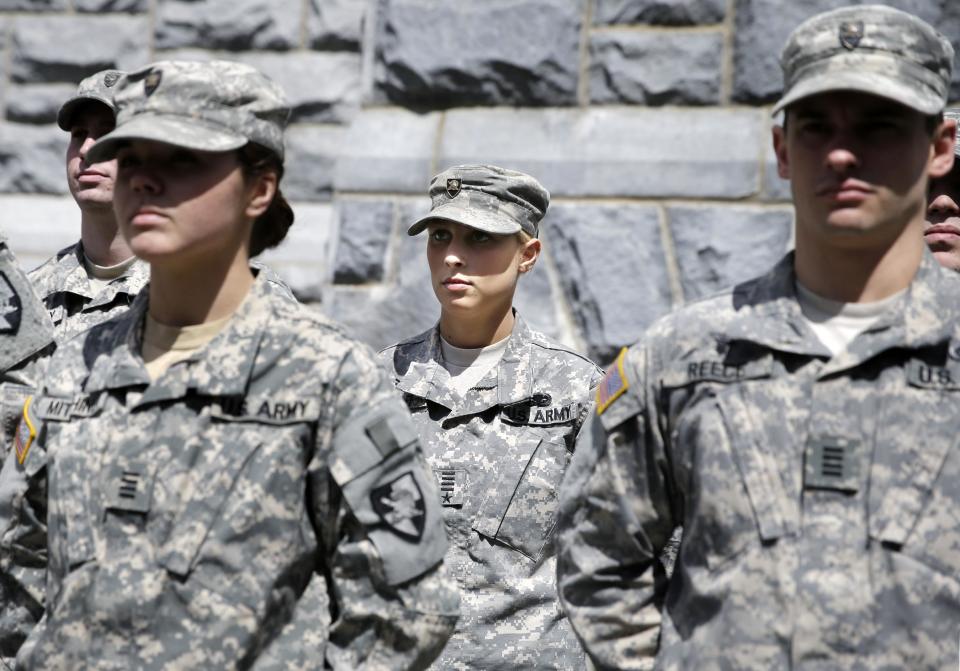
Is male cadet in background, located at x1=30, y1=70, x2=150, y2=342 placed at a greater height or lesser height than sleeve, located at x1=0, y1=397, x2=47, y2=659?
greater

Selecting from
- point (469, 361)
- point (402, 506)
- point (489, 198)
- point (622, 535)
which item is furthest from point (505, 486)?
point (402, 506)

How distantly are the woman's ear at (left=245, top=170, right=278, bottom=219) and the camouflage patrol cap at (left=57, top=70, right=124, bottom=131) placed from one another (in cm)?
168

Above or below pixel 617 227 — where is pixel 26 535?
below

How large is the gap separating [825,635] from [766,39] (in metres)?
3.74

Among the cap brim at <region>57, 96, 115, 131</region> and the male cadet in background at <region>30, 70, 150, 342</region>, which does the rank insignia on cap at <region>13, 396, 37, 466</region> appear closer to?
the male cadet in background at <region>30, 70, 150, 342</region>

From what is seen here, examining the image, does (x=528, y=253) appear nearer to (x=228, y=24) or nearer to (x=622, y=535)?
(x=622, y=535)

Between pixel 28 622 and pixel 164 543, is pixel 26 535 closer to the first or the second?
pixel 28 622

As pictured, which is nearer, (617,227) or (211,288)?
(211,288)

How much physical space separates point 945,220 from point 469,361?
4.43 feet

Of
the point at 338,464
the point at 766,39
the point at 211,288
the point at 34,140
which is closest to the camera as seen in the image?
the point at 338,464

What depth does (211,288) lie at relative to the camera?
279 centimetres

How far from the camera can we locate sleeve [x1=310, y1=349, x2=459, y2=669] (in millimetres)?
2586

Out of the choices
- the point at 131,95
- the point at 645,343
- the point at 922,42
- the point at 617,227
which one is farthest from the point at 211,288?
the point at 617,227

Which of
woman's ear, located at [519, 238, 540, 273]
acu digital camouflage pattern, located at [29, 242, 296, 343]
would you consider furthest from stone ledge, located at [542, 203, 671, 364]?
acu digital camouflage pattern, located at [29, 242, 296, 343]
